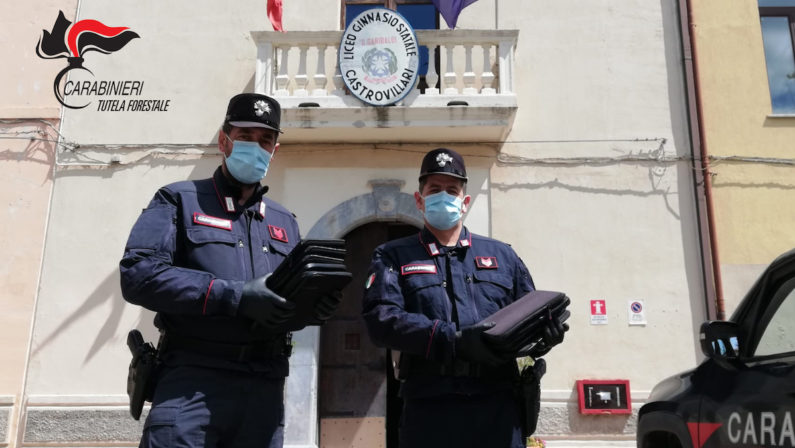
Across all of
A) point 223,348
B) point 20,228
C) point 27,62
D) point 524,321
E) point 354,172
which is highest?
point 27,62

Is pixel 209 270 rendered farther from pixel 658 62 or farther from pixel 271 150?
pixel 658 62

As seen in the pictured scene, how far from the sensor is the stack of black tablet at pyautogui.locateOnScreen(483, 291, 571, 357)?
246 centimetres

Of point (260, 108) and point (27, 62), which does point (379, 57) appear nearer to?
point (27, 62)

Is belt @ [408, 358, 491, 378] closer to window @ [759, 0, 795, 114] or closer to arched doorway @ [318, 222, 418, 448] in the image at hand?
arched doorway @ [318, 222, 418, 448]

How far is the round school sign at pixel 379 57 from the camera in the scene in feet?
23.2

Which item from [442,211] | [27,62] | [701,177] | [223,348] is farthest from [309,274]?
[27,62]

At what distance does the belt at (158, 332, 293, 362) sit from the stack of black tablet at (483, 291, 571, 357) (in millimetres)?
871

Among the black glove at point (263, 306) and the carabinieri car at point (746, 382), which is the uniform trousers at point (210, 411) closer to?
the black glove at point (263, 306)

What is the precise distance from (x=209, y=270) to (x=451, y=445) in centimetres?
122

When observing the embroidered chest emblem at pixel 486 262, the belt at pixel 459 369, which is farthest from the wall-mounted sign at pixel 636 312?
the belt at pixel 459 369

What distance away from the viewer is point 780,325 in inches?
93.2

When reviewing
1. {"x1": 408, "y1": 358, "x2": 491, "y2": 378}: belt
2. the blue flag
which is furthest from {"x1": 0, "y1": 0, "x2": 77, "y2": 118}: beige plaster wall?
{"x1": 408, "y1": 358, "x2": 491, "y2": 378}: belt

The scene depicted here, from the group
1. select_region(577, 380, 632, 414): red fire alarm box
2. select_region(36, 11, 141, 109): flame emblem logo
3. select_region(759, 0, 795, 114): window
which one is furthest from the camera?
select_region(36, 11, 141, 109): flame emblem logo

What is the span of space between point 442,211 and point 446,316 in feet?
1.75
